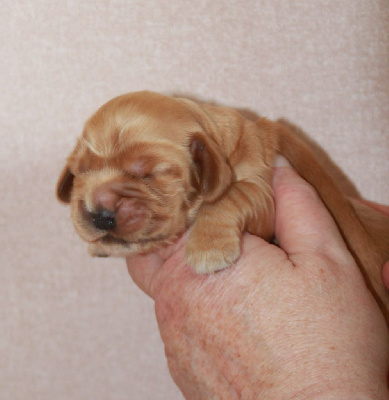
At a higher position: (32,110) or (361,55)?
(361,55)

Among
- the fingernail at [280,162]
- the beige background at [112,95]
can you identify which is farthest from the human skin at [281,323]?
the beige background at [112,95]

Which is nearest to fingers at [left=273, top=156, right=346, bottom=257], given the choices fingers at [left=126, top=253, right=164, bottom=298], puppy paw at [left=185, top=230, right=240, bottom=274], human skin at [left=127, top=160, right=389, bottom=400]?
human skin at [left=127, top=160, right=389, bottom=400]

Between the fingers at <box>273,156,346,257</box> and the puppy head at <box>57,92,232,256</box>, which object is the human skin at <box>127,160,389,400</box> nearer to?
the fingers at <box>273,156,346,257</box>

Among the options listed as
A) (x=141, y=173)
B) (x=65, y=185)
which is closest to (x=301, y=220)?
(x=141, y=173)

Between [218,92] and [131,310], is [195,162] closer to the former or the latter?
[218,92]

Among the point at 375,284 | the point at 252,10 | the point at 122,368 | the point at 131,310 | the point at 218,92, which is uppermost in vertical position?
the point at 252,10

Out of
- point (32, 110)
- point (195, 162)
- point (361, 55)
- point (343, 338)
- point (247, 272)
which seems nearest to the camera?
point (343, 338)

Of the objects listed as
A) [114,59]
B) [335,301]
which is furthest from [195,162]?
[114,59]
